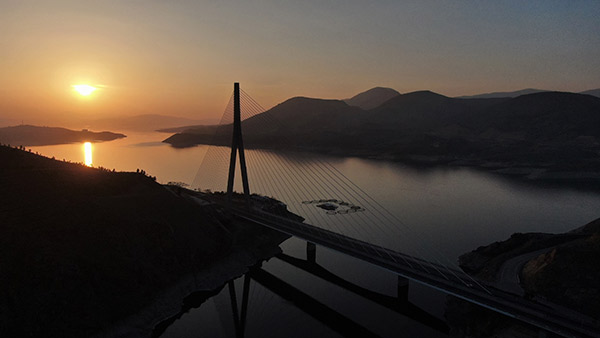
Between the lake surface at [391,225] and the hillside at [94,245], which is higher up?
the hillside at [94,245]

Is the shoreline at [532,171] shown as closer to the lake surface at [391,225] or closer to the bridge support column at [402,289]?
the lake surface at [391,225]

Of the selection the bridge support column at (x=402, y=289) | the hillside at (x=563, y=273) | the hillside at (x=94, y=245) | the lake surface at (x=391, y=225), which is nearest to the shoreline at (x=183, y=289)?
the hillside at (x=94, y=245)

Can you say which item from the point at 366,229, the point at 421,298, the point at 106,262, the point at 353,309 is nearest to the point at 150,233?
the point at 106,262

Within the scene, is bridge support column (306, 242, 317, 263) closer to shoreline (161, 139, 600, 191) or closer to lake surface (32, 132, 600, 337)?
lake surface (32, 132, 600, 337)

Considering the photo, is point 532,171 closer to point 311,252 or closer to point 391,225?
point 391,225

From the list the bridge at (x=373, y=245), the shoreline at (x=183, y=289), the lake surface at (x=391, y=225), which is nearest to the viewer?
the bridge at (x=373, y=245)

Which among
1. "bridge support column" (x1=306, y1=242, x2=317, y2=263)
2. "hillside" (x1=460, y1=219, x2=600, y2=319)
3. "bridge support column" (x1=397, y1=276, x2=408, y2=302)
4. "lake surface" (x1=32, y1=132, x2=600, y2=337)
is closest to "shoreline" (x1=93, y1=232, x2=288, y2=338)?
"lake surface" (x1=32, y1=132, x2=600, y2=337)

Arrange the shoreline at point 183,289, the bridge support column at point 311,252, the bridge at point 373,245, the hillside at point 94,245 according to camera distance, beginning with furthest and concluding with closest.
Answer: the bridge support column at point 311,252, the shoreline at point 183,289, the hillside at point 94,245, the bridge at point 373,245
